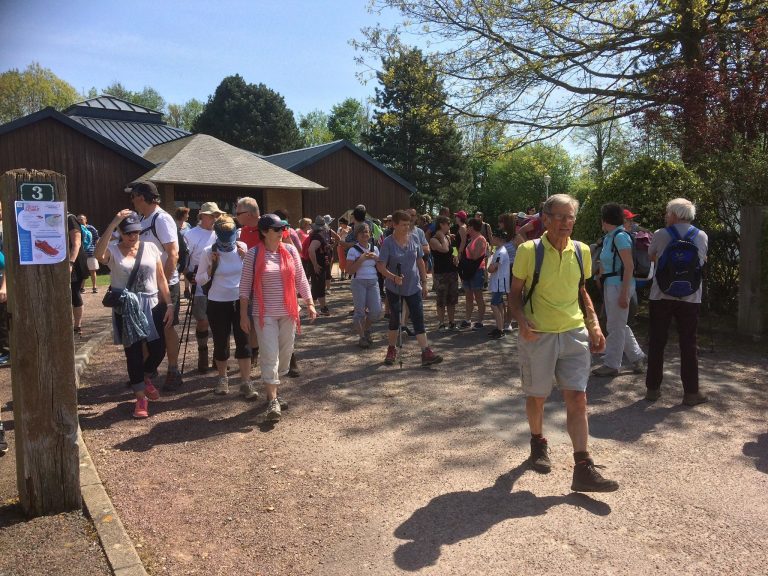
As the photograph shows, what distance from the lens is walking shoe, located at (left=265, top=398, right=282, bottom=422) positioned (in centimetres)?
523

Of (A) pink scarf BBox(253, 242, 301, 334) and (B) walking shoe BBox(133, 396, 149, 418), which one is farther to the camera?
(B) walking shoe BBox(133, 396, 149, 418)

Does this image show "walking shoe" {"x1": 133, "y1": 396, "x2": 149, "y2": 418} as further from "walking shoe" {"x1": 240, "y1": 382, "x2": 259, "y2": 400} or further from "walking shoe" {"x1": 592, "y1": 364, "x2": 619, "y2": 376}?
"walking shoe" {"x1": 592, "y1": 364, "x2": 619, "y2": 376}

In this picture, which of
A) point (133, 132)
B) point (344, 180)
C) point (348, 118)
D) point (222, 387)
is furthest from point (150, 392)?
point (348, 118)

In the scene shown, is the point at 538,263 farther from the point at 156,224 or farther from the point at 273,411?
the point at 156,224

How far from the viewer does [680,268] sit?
542cm

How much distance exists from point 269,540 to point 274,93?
57.2m

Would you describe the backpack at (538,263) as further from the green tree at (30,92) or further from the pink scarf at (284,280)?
the green tree at (30,92)

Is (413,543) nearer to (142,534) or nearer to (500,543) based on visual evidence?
(500,543)

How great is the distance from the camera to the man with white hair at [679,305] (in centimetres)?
546

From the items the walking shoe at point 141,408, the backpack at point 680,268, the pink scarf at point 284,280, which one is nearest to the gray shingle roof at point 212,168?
the walking shoe at point 141,408

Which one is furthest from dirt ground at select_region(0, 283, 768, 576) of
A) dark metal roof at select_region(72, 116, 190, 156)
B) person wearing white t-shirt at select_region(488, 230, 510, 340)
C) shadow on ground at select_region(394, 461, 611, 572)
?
dark metal roof at select_region(72, 116, 190, 156)

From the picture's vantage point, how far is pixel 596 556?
3133 millimetres

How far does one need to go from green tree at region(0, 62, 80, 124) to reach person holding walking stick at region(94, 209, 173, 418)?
172 feet

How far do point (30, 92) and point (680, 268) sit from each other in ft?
190
